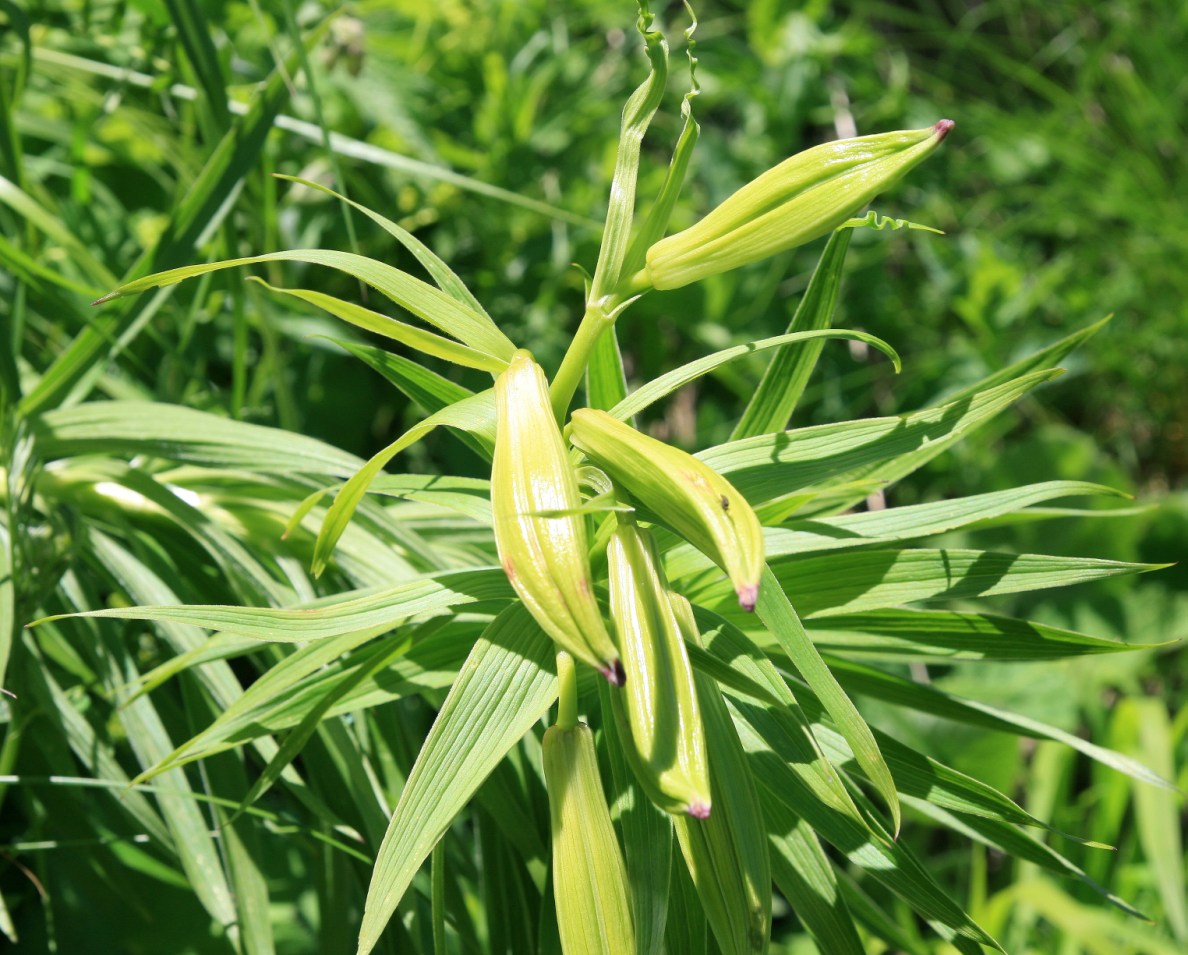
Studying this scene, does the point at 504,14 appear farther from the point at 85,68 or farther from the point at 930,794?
the point at 930,794

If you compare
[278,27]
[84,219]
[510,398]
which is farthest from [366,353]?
[278,27]

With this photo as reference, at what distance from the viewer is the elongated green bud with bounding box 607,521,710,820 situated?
32 cm

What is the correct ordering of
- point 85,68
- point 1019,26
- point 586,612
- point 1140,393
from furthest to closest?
point 1019,26 < point 1140,393 < point 85,68 < point 586,612

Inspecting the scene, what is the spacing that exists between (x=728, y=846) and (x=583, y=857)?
6 centimetres

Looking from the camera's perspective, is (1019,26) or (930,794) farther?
(1019,26)

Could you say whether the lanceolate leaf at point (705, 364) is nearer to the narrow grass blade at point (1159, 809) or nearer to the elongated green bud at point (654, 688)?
the elongated green bud at point (654, 688)

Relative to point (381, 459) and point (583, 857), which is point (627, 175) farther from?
point (583, 857)

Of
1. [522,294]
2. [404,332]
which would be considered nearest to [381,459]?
[404,332]

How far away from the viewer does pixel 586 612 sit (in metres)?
0.32

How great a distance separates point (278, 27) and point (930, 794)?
0.92 m

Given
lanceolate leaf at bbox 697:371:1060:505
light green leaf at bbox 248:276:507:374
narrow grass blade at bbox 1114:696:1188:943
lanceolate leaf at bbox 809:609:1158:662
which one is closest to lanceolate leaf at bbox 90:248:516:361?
light green leaf at bbox 248:276:507:374

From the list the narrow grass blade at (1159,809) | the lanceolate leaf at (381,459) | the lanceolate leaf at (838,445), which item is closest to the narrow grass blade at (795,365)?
the lanceolate leaf at (838,445)

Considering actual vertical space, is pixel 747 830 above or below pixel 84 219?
below

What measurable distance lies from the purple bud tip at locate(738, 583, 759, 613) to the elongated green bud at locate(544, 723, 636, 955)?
0.12m
